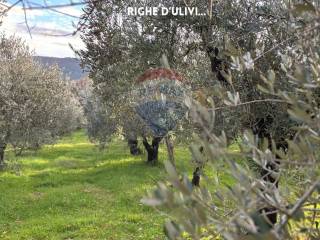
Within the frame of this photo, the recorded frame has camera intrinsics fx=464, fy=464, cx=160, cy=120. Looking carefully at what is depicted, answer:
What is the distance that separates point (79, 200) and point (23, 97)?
9185mm

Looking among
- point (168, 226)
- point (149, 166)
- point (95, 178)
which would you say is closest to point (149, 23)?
point (168, 226)

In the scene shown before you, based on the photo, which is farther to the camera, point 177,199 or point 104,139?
point 104,139

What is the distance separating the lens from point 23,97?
2622 cm

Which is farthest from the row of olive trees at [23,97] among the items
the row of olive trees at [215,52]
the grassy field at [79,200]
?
the row of olive trees at [215,52]

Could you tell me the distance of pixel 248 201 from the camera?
58.1 inches

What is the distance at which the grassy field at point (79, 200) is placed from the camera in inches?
589

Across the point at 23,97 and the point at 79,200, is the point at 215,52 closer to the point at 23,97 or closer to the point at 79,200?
the point at 79,200

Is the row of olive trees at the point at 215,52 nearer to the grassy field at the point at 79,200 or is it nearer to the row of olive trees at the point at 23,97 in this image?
the grassy field at the point at 79,200

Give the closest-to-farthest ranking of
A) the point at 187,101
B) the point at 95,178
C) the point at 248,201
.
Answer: the point at 248,201, the point at 187,101, the point at 95,178

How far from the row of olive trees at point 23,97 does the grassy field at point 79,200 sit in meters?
2.14

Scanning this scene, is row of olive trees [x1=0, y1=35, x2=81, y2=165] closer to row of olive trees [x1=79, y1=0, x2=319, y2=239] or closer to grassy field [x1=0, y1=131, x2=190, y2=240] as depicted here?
grassy field [x1=0, y1=131, x2=190, y2=240]

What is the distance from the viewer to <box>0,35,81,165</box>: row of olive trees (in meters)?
24.7

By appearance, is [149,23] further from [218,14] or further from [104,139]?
[104,139]

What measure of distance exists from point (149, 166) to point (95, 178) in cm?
434
